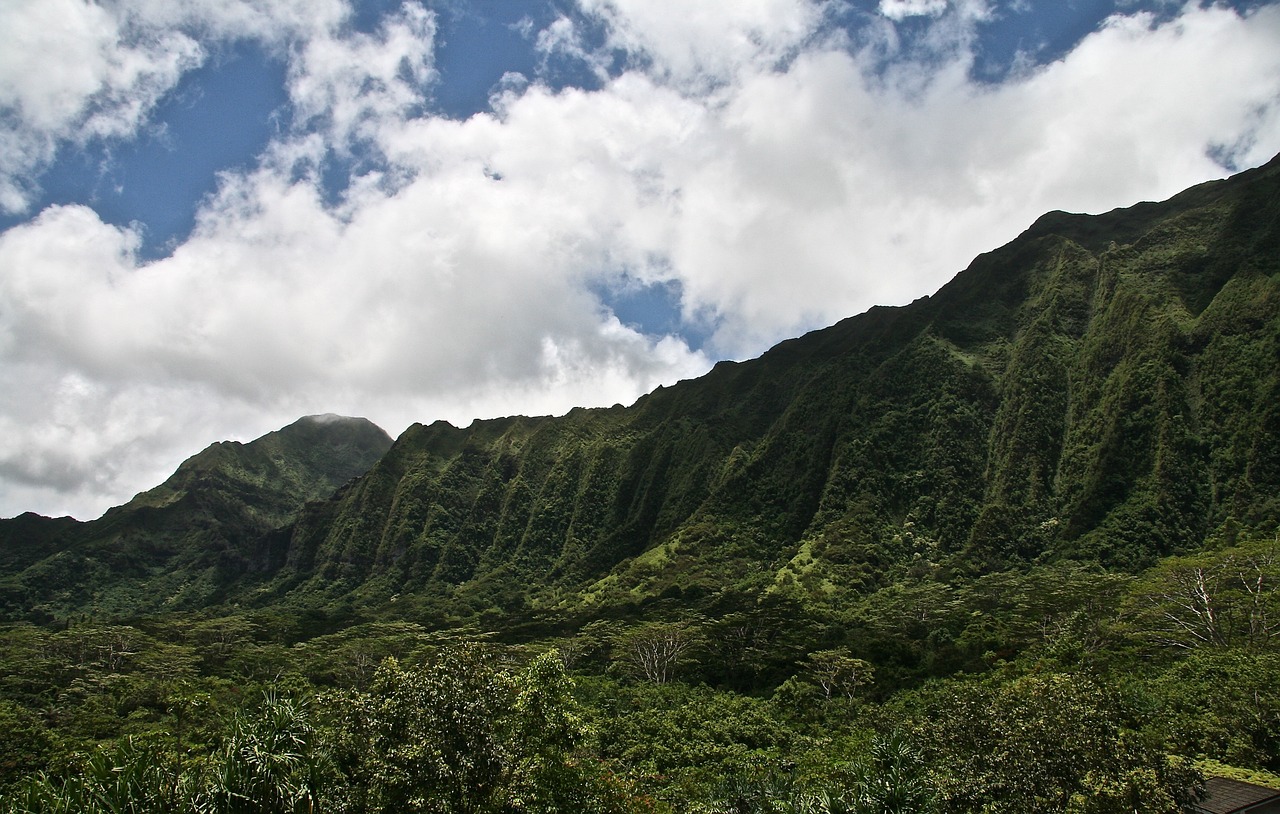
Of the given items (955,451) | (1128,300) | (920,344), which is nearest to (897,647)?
(955,451)

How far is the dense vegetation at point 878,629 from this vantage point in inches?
806

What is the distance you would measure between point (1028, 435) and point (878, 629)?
3092 inches

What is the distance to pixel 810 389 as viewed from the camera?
198m

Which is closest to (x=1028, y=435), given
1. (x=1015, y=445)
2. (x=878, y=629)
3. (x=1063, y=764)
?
(x=1015, y=445)

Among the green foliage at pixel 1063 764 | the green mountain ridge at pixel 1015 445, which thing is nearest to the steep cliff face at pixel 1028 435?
the green mountain ridge at pixel 1015 445

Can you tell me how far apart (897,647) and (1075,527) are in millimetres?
61071

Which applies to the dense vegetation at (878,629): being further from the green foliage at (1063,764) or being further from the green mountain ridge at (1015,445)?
the green mountain ridge at (1015,445)

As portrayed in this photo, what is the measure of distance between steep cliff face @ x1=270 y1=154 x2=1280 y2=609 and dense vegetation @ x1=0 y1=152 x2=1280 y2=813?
0.75 metres

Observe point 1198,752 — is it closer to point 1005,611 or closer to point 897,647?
point 897,647

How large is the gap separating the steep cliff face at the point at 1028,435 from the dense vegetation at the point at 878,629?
750mm

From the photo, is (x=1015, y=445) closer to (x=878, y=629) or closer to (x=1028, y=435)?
(x=1028, y=435)

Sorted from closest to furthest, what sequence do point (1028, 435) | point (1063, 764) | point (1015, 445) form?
point (1063, 764) → point (1028, 435) → point (1015, 445)

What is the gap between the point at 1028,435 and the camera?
470 feet

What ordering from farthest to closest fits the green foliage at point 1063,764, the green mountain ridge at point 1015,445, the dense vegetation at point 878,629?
1. the green mountain ridge at point 1015,445
2. the green foliage at point 1063,764
3. the dense vegetation at point 878,629
